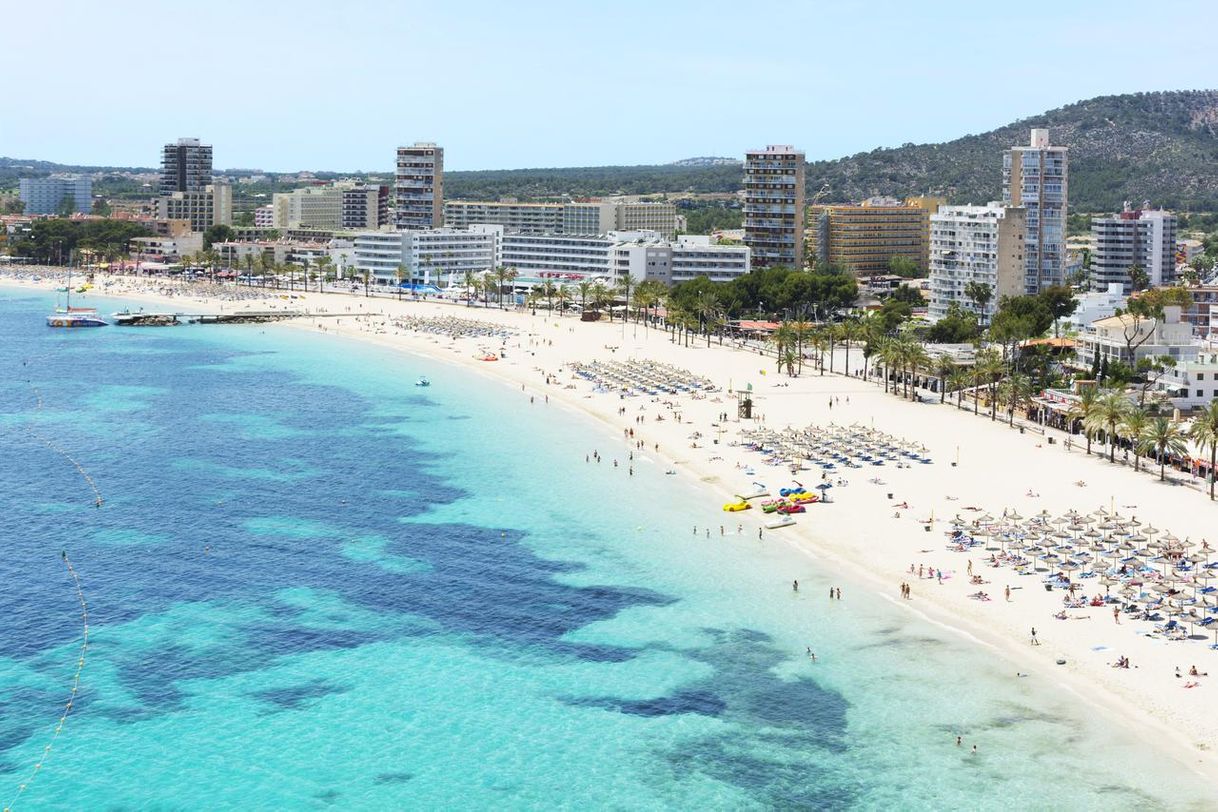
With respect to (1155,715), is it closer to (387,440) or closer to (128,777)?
(128,777)

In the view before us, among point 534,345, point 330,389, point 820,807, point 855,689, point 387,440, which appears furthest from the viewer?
point 534,345

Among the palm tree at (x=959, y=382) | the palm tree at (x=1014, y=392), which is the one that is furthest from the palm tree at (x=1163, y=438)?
the palm tree at (x=959, y=382)

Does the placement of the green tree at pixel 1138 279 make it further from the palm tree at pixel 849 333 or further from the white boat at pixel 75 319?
the white boat at pixel 75 319

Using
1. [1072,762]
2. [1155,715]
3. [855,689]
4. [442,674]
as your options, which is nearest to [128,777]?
[442,674]

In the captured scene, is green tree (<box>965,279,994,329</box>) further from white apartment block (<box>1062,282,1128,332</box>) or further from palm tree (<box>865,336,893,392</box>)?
palm tree (<box>865,336,893,392</box>)

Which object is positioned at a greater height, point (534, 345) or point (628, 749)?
point (534, 345)

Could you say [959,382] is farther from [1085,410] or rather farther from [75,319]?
[75,319]

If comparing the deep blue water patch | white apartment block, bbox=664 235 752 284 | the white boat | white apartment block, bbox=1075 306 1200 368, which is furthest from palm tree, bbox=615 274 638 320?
white apartment block, bbox=1075 306 1200 368
